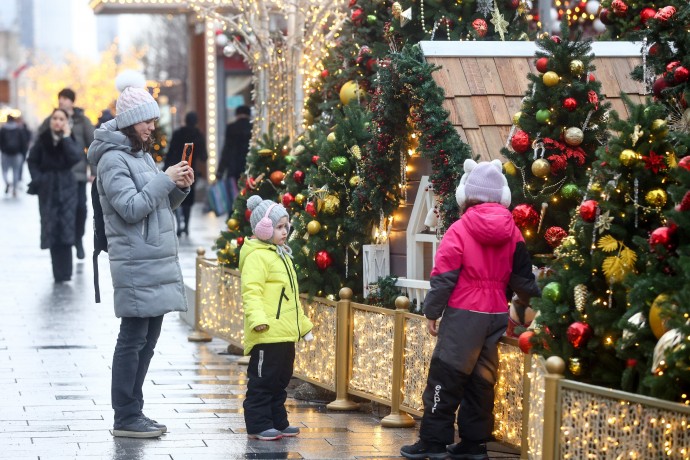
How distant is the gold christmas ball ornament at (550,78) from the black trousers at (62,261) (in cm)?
863

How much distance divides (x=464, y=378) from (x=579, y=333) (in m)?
1.04

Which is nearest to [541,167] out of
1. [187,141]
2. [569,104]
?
[569,104]

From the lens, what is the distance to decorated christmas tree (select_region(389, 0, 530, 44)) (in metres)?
9.31

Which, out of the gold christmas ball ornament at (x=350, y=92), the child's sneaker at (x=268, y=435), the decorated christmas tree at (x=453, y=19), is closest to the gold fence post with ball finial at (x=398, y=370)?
the child's sneaker at (x=268, y=435)

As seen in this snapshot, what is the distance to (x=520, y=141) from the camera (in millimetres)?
7047

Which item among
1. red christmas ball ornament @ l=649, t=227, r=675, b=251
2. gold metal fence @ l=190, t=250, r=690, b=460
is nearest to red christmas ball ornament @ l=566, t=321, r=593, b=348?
gold metal fence @ l=190, t=250, r=690, b=460

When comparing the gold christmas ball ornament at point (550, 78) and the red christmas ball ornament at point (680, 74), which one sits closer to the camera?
the red christmas ball ornament at point (680, 74)

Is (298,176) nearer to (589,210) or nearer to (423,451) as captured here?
(423,451)

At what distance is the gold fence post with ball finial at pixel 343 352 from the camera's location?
26.3 feet

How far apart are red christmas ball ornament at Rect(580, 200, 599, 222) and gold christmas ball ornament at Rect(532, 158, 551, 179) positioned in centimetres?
118

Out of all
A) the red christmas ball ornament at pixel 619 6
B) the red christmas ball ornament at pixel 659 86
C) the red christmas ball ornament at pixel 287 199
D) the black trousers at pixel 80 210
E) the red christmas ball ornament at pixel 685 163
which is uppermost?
the red christmas ball ornament at pixel 619 6

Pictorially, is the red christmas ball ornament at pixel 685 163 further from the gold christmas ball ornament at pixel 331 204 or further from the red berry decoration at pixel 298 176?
the red berry decoration at pixel 298 176

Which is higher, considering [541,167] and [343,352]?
[541,167]

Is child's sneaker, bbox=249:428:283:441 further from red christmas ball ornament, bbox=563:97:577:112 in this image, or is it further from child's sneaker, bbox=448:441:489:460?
red christmas ball ornament, bbox=563:97:577:112
